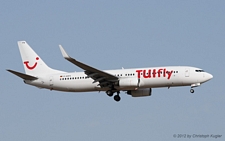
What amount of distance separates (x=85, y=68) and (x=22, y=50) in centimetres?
1294

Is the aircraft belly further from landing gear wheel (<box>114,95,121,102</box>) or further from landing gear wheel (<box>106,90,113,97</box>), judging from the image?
landing gear wheel (<box>114,95,121,102</box>)

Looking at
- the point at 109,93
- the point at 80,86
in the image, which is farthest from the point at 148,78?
the point at 80,86

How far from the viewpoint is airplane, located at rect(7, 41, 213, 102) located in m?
66.4

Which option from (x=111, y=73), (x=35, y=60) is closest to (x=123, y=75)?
(x=111, y=73)

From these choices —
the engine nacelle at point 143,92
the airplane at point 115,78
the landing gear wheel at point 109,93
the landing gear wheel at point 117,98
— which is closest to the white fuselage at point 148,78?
the airplane at point 115,78

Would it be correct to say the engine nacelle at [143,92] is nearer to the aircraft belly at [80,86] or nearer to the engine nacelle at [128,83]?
the engine nacelle at [128,83]

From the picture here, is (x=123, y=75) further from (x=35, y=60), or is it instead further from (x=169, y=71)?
(x=35, y=60)

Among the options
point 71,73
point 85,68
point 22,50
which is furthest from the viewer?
point 22,50

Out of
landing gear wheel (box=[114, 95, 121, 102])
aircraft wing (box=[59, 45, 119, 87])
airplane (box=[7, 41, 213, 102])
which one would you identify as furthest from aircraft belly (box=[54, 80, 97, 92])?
landing gear wheel (box=[114, 95, 121, 102])

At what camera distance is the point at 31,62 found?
2928 inches

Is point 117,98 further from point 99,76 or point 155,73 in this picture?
point 155,73

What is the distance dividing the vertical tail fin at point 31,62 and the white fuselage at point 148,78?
4.27 meters

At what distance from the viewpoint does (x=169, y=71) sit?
218ft

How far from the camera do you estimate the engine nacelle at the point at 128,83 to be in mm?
66438
